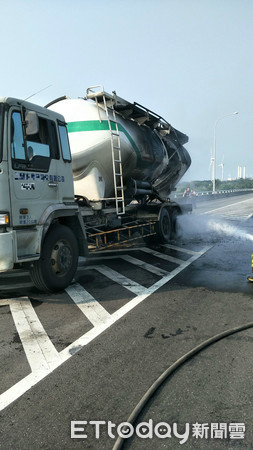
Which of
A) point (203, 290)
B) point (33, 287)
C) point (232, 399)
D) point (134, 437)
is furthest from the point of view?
point (33, 287)

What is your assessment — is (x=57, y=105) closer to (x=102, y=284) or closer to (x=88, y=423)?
(x=102, y=284)

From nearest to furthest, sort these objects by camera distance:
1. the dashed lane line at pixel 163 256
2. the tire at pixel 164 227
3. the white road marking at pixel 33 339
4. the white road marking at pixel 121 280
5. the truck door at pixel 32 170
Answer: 1. the white road marking at pixel 33 339
2. the truck door at pixel 32 170
3. the white road marking at pixel 121 280
4. the dashed lane line at pixel 163 256
5. the tire at pixel 164 227

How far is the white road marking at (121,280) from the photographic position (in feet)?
19.6

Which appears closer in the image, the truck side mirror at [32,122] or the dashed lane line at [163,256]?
the truck side mirror at [32,122]

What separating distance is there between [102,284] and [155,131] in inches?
243

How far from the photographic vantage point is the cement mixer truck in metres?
5.00

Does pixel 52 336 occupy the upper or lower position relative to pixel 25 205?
lower

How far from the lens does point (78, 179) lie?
7.76 meters

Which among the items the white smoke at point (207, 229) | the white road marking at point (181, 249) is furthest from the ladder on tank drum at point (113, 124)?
the white smoke at point (207, 229)

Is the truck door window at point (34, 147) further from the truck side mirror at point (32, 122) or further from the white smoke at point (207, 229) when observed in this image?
the white smoke at point (207, 229)

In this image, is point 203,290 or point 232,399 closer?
point 232,399

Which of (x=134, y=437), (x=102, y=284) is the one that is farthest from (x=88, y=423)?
(x=102, y=284)

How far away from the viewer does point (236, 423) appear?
2543 millimetres

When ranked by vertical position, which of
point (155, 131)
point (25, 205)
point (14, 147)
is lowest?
point (25, 205)
